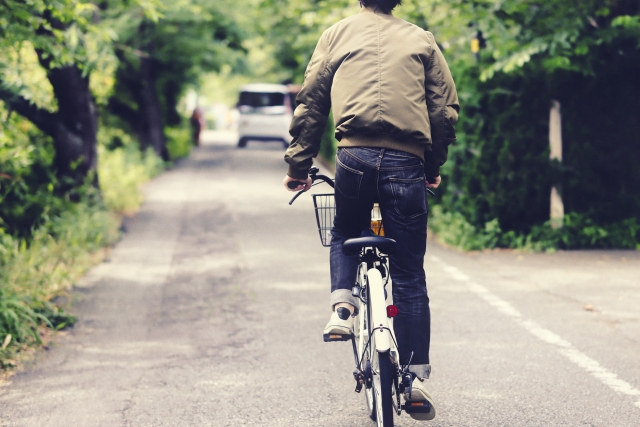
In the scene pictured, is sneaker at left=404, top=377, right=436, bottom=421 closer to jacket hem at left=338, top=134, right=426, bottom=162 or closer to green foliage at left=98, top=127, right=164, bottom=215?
jacket hem at left=338, top=134, right=426, bottom=162

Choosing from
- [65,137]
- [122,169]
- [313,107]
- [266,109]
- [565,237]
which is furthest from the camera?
[266,109]

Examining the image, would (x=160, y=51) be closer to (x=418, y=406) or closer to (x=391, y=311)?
(x=391, y=311)

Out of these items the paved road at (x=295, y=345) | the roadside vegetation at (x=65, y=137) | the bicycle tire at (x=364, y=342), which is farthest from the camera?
the roadside vegetation at (x=65, y=137)

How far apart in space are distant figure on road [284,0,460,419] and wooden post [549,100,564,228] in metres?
7.00

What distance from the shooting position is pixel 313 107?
4012 mm

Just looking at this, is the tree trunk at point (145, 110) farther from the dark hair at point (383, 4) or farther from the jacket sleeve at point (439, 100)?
the jacket sleeve at point (439, 100)

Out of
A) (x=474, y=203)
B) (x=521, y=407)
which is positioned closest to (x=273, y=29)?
(x=474, y=203)

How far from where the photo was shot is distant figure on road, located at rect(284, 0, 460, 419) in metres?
3.82

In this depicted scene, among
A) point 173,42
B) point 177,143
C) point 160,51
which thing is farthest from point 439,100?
point 177,143

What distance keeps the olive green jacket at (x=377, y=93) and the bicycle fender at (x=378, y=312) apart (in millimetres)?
598

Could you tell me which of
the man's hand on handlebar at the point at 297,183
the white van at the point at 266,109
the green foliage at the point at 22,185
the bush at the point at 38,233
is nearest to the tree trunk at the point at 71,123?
the bush at the point at 38,233

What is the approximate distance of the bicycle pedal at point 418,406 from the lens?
12.8 ft

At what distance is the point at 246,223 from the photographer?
1350 cm

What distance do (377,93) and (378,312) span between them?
3.15ft
